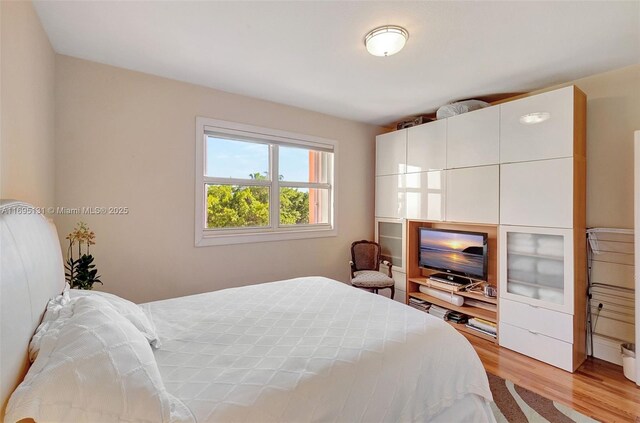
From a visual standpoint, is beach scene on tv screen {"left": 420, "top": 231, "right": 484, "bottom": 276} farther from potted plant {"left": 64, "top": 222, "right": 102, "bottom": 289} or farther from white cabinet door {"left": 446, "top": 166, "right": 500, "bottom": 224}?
potted plant {"left": 64, "top": 222, "right": 102, "bottom": 289}

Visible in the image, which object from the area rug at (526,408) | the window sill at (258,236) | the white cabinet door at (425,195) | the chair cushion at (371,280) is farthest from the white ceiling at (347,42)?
the area rug at (526,408)

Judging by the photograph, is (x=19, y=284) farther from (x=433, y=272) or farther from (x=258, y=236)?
(x=433, y=272)

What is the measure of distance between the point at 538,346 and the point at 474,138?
2.07 metres

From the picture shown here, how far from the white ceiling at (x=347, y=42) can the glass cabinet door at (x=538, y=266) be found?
1.45 meters

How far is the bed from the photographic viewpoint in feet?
3.14

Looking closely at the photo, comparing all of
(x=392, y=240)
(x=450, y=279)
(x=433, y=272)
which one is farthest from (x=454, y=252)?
(x=392, y=240)

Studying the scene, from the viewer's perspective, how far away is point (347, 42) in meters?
2.09

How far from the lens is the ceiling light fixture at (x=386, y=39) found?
192cm

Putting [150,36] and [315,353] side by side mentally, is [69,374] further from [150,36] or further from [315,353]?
[150,36]

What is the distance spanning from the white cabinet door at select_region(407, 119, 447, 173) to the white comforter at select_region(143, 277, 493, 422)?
2.10m

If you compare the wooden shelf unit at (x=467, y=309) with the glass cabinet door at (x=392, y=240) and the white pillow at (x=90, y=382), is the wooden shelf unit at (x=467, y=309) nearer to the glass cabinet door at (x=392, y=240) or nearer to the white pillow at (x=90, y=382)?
the glass cabinet door at (x=392, y=240)

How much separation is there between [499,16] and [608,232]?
211cm

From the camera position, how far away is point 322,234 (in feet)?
12.5

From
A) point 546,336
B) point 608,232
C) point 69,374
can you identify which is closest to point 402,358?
point 69,374
